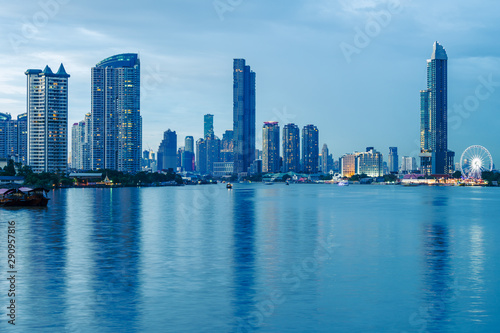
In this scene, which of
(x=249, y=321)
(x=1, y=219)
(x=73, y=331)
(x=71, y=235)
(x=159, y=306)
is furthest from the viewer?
(x=1, y=219)

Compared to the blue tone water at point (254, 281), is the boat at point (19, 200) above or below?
above

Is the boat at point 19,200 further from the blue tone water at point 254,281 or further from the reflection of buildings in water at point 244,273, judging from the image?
the reflection of buildings in water at point 244,273

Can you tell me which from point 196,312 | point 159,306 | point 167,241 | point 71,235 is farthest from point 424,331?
point 71,235

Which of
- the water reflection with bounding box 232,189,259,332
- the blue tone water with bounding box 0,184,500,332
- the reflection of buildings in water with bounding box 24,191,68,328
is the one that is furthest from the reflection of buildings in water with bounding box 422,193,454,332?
the reflection of buildings in water with bounding box 24,191,68,328

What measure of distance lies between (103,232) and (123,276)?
3563 centimetres

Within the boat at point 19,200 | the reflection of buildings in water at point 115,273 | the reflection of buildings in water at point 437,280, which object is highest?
the boat at point 19,200

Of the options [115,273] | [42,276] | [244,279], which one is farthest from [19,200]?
[244,279]

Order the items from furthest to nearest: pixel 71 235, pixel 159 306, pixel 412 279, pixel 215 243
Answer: pixel 71 235 < pixel 215 243 < pixel 412 279 < pixel 159 306

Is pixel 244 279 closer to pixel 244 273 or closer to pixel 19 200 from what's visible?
pixel 244 273

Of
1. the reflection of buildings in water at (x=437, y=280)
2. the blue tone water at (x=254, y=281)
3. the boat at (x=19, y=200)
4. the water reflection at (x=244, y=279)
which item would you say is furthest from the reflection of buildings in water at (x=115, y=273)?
the boat at (x=19, y=200)

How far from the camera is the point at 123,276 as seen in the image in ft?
151

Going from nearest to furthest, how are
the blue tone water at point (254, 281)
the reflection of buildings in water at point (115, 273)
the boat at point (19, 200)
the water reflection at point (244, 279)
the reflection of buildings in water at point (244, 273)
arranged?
the blue tone water at point (254, 281)
the water reflection at point (244, 279)
the reflection of buildings in water at point (115, 273)
the reflection of buildings in water at point (244, 273)
the boat at point (19, 200)

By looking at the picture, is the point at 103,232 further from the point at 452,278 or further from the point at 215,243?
the point at 452,278

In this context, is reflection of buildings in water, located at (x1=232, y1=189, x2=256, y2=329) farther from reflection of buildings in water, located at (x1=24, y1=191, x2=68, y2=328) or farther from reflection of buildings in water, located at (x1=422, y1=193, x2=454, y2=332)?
reflection of buildings in water, located at (x1=422, y1=193, x2=454, y2=332)
